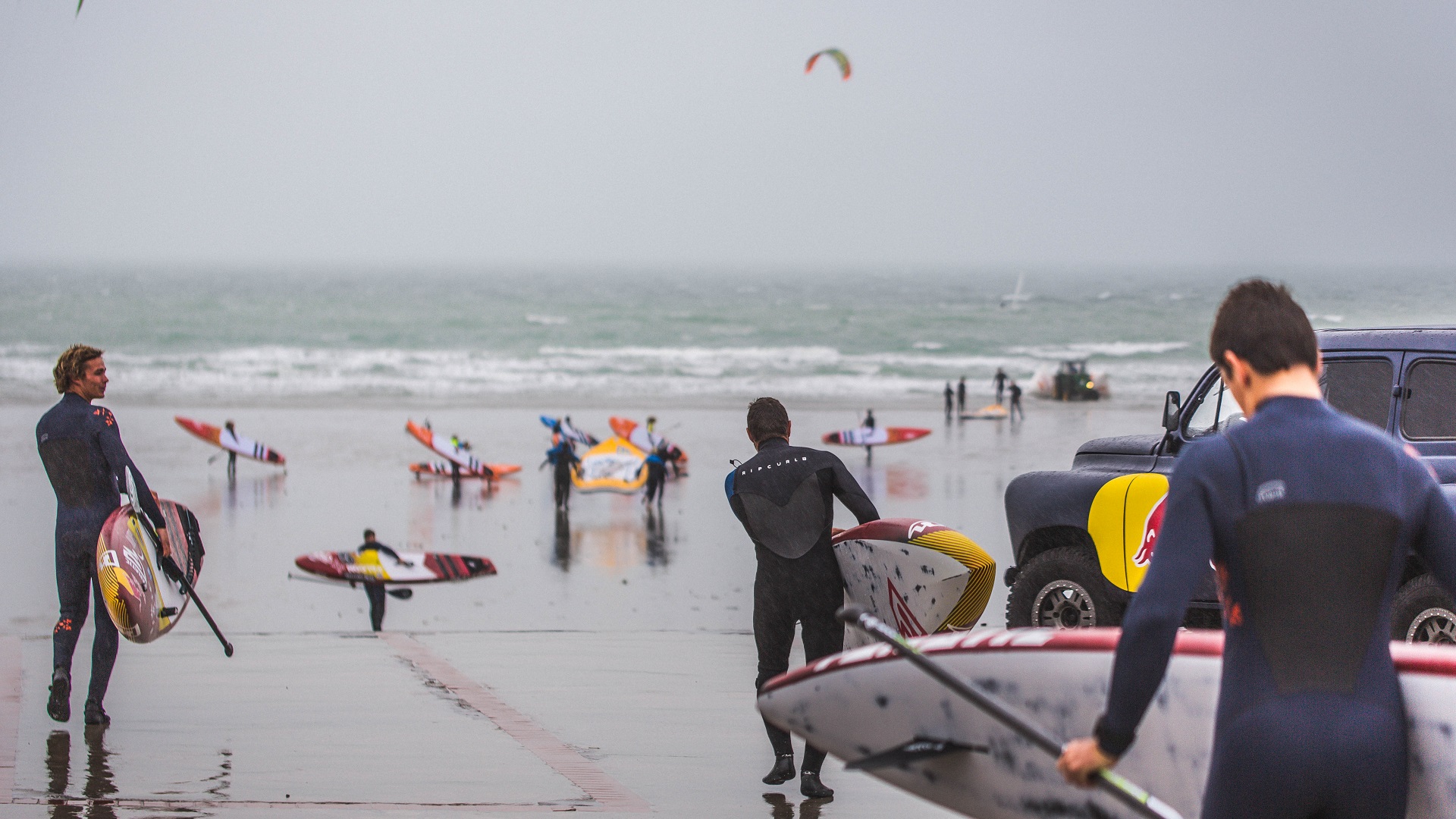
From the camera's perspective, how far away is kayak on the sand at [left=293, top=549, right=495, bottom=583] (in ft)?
38.0

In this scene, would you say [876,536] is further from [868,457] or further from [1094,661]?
[868,457]

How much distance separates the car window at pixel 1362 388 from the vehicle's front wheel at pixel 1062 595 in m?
1.49

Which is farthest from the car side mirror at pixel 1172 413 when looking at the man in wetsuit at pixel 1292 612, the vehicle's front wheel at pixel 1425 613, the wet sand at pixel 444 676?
the man in wetsuit at pixel 1292 612

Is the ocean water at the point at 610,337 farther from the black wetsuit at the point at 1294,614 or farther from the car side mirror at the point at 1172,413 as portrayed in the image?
the black wetsuit at the point at 1294,614

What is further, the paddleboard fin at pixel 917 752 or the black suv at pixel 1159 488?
the black suv at pixel 1159 488

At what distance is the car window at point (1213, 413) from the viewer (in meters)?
7.66

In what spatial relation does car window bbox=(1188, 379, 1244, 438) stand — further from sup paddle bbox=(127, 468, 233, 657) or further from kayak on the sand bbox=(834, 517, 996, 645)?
sup paddle bbox=(127, 468, 233, 657)

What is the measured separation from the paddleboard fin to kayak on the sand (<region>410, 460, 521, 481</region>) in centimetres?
1838

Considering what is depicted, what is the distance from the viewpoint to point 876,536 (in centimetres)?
635

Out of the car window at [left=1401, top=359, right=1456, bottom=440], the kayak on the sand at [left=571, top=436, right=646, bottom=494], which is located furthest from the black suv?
the kayak on the sand at [left=571, top=436, right=646, bottom=494]

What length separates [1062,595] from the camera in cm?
774

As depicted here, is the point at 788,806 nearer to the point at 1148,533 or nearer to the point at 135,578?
the point at 1148,533

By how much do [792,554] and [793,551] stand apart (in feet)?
0.05

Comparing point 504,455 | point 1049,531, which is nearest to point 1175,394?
point 1049,531
